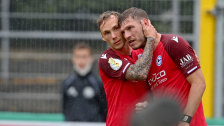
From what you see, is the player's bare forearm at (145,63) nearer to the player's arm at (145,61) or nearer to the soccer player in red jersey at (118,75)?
the player's arm at (145,61)

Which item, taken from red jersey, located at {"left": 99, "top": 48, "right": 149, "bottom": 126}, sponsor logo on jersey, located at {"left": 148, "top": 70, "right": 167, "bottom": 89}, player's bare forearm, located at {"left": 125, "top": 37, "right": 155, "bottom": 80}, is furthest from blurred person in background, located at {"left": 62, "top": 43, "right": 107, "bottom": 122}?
player's bare forearm, located at {"left": 125, "top": 37, "right": 155, "bottom": 80}

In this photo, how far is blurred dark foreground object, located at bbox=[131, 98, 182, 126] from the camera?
1.88 meters

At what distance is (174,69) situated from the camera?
3615 millimetres

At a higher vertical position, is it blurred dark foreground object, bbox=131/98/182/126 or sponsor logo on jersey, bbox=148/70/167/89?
blurred dark foreground object, bbox=131/98/182/126

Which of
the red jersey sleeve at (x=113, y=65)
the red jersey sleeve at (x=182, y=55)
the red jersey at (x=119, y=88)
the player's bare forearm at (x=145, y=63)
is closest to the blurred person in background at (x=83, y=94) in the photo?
the red jersey at (x=119, y=88)

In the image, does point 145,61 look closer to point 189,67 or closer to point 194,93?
point 189,67

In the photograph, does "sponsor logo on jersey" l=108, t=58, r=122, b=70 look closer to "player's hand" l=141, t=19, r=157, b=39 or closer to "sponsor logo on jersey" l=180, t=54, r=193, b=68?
"player's hand" l=141, t=19, r=157, b=39

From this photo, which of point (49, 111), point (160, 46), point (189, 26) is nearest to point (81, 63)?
point (49, 111)

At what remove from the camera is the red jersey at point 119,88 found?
12.7 feet

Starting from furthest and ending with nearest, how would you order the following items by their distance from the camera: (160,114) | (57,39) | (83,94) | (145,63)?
(57,39) < (83,94) < (145,63) < (160,114)

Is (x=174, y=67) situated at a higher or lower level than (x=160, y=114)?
lower

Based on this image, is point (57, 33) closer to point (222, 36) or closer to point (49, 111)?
point (49, 111)

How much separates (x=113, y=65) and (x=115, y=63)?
0.08ft

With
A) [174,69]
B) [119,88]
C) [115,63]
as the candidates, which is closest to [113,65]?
[115,63]
